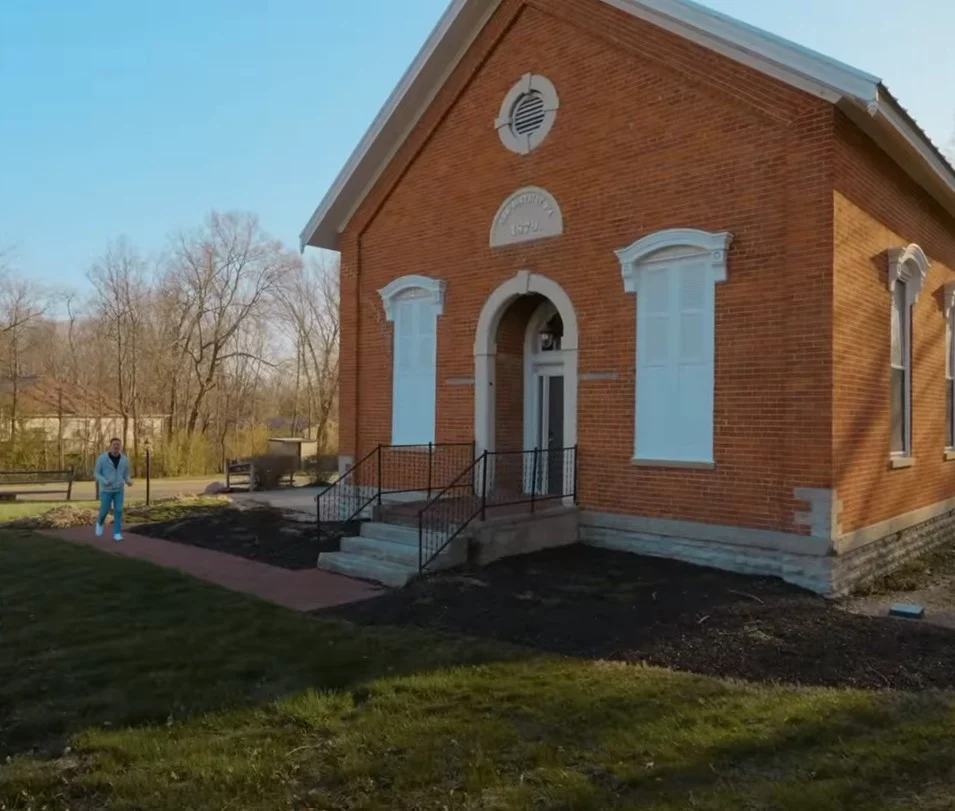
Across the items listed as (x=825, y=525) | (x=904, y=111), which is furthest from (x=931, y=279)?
(x=825, y=525)

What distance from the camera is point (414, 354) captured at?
13500 millimetres

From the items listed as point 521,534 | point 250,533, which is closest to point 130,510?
point 250,533

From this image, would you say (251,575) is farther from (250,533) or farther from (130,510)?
(130,510)

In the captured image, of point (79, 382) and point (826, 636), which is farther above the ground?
point (79, 382)

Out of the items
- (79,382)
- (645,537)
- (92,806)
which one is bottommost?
(92,806)

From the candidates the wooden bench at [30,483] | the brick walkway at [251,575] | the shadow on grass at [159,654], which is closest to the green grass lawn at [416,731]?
Result: the shadow on grass at [159,654]

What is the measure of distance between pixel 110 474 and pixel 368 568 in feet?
18.4

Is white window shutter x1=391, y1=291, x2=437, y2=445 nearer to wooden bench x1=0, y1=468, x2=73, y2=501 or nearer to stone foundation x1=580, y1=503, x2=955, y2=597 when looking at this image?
stone foundation x1=580, y1=503, x2=955, y2=597

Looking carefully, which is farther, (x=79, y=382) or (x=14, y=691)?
(x=79, y=382)

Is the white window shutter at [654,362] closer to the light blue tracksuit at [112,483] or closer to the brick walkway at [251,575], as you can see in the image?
the brick walkway at [251,575]

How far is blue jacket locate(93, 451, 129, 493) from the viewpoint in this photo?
13.2m

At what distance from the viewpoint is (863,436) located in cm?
981

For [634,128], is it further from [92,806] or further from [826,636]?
[92,806]

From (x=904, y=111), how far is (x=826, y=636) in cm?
606
